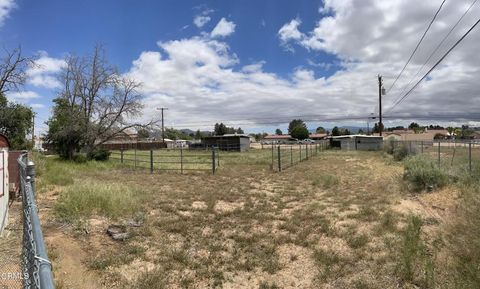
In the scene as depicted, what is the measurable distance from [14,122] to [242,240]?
32.2m

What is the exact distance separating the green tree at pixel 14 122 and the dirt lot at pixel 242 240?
75.8 ft

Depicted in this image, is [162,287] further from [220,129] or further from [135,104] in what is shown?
[220,129]

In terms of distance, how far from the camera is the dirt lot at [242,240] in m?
5.93

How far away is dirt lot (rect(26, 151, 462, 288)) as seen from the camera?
5930 mm

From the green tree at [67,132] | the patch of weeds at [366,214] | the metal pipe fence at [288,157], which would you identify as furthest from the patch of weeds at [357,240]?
the green tree at [67,132]

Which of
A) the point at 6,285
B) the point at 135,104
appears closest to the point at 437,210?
the point at 6,285

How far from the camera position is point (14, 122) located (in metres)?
34.2

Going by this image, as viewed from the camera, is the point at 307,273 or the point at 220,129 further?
the point at 220,129

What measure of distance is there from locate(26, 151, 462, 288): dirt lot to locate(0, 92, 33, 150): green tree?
23109 mm

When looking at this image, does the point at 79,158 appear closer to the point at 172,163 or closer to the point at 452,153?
the point at 172,163

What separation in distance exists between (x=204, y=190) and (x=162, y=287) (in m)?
9.55

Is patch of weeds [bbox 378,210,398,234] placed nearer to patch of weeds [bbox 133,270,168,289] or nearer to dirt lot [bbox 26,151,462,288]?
dirt lot [bbox 26,151,462,288]

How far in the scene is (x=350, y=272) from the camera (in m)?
6.26

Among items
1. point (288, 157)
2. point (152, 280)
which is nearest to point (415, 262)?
point (152, 280)
